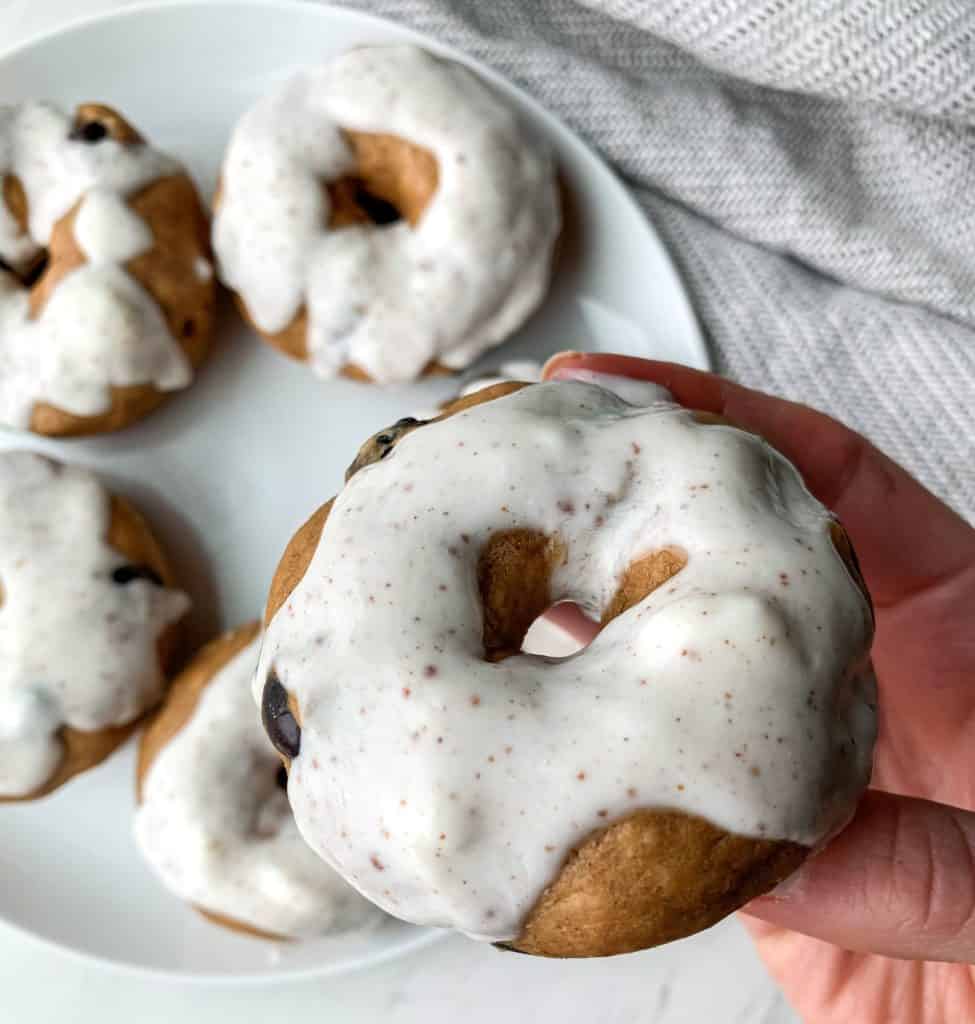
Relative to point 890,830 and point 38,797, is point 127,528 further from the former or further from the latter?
point 890,830

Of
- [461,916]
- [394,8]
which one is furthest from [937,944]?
[394,8]

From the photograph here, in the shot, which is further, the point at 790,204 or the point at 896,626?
the point at 790,204

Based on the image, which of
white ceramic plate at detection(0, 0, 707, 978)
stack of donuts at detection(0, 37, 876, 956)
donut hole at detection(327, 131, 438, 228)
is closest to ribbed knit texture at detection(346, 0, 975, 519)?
white ceramic plate at detection(0, 0, 707, 978)

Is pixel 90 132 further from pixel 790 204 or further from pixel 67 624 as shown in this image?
pixel 790 204

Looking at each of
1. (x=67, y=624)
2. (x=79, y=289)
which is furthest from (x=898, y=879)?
(x=79, y=289)

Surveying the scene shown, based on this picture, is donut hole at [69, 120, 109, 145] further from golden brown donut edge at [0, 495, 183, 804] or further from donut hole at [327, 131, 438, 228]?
golden brown donut edge at [0, 495, 183, 804]

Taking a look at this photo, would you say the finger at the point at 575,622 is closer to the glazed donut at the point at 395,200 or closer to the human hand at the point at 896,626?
the human hand at the point at 896,626
